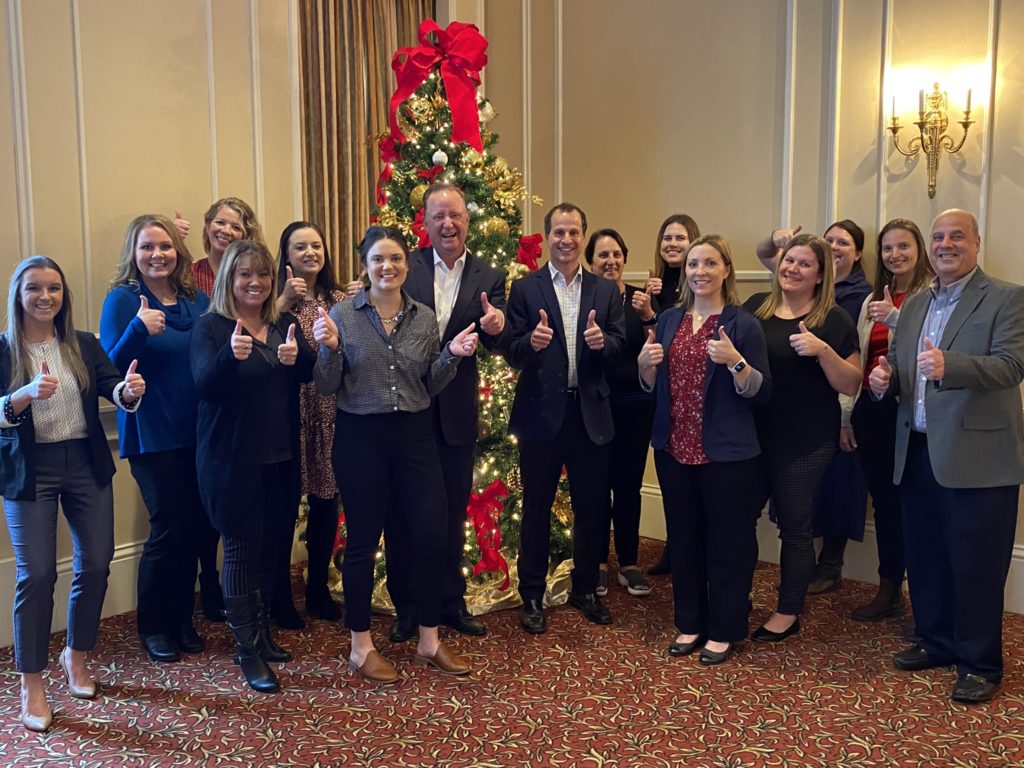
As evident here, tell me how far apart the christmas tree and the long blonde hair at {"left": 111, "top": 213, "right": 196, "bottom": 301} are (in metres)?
1.03

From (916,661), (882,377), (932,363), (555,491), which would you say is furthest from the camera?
(555,491)

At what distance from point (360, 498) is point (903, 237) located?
252 centimetres

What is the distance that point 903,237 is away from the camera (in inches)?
152

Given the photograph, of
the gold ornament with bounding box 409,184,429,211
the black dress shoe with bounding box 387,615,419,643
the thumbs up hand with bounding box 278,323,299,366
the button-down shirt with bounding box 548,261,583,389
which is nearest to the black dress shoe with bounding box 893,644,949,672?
the button-down shirt with bounding box 548,261,583,389

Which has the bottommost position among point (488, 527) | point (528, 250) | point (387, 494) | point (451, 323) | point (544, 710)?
point (544, 710)

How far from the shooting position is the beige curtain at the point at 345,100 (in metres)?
5.08

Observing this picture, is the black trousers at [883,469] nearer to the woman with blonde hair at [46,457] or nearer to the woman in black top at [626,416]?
the woman in black top at [626,416]

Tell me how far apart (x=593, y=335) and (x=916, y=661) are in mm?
1743

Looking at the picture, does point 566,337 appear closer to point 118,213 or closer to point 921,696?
point 921,696

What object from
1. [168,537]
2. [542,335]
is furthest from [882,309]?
[168,537]

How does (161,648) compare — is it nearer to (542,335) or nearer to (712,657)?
(542,335)

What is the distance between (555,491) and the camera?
3830 millimetres

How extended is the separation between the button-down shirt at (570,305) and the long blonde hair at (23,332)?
180 cm

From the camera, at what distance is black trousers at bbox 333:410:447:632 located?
322 centimetres
